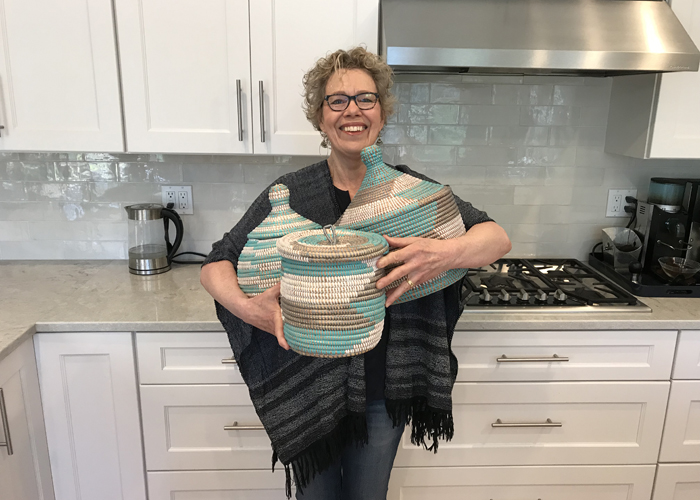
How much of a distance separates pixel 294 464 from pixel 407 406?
288mm

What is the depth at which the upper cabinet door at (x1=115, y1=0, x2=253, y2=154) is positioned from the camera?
4.80ft

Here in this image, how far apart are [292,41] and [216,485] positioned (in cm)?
134

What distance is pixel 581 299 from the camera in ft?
5.04

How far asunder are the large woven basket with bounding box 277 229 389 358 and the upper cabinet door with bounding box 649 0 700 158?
52.5 inches

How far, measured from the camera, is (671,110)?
157cm

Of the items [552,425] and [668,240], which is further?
[668,240]

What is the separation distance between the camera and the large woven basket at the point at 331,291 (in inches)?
25.2

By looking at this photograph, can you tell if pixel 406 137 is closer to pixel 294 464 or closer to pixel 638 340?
pixel 638 340

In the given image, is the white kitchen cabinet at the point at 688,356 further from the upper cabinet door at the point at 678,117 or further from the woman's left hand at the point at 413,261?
the woman's left hand at the point at 413,261

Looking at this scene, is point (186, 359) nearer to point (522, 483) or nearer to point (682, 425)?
point (522, 483)

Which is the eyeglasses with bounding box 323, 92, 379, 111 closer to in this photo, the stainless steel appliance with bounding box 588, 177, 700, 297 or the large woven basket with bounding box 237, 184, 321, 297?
the large woven basket with bounding box 237, 184, 321, 297

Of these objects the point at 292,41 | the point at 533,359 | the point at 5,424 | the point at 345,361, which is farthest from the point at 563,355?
the point at 5,424

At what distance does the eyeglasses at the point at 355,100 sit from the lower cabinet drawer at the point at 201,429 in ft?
2.80

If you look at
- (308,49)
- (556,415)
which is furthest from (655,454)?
(308,49)
